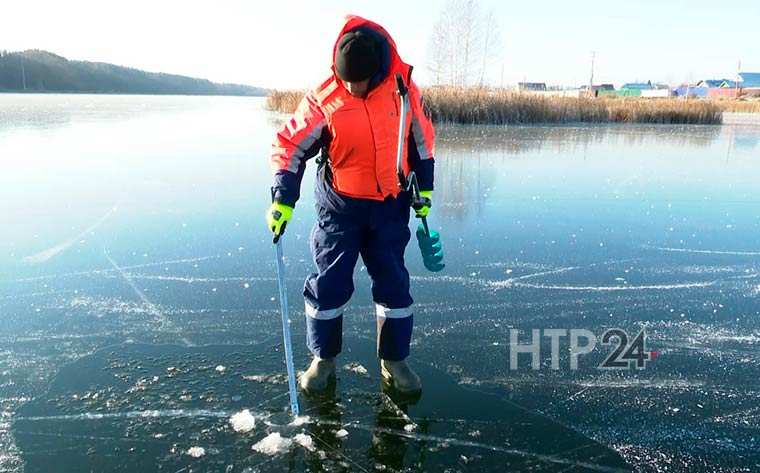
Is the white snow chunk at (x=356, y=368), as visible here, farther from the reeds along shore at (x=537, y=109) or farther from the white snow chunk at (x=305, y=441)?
the reeds along shore at (x=537, y=109)

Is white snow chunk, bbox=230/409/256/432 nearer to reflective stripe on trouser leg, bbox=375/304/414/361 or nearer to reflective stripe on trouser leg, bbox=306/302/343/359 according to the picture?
reflective stripe on trouser leg, bbox=306/302/343/359

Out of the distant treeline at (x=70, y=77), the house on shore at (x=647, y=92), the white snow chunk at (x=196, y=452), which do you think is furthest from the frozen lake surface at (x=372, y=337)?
the distant treeline at (x=70, y=77)

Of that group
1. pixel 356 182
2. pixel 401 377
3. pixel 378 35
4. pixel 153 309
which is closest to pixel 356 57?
pixel 378 35

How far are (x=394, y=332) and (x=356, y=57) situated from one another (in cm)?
119

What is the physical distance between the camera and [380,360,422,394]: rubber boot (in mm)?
2342

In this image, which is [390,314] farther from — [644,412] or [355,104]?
[644,412]

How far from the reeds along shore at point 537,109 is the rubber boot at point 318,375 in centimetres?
1385

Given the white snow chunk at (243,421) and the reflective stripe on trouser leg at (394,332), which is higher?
the reflective stripe on trouser leg at (394,332)

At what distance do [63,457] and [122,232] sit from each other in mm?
2993

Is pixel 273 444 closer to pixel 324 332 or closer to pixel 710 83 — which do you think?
pixel 324 332

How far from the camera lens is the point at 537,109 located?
675 inches

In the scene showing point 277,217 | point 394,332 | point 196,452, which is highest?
point 277,217

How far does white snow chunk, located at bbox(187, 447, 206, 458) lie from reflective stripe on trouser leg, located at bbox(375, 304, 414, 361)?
2.81 feet

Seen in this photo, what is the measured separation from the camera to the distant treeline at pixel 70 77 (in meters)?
73.8
